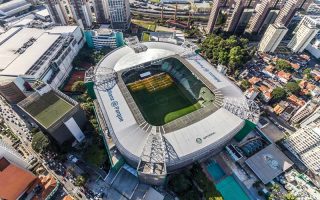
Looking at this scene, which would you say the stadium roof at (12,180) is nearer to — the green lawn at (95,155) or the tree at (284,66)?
the green lawn at (95,155)

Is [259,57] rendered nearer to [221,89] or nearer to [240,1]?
[240,1]

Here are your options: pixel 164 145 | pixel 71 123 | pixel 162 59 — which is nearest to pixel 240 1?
pixel 162 59

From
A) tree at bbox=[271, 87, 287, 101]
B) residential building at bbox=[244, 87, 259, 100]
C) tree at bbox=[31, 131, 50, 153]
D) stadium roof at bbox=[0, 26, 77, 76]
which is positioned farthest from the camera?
tree at bbox=[271, 87, 287, 101]

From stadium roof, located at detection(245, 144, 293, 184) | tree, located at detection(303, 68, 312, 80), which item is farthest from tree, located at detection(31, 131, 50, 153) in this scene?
tree, located at detection(303, 68, 312, 80)

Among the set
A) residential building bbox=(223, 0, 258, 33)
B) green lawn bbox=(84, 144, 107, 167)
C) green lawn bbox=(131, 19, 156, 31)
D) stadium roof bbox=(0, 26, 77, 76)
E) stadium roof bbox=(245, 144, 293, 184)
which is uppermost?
residential building bbox=(223, 0, 258, 33)

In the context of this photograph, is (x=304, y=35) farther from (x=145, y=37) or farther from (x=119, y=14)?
(x=119, y=14)

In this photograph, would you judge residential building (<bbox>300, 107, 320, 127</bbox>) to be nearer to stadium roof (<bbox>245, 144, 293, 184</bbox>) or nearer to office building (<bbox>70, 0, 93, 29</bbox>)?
stadium roof (<bbox>245, 144, 293, 184</bbox>)
